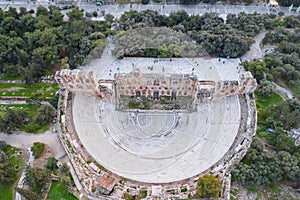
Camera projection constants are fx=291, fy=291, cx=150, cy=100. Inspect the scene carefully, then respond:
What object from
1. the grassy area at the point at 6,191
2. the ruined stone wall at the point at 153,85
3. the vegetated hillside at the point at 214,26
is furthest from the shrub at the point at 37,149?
the vegetated hillside at the point at 214,26

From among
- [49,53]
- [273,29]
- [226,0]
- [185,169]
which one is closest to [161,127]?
[185,169]

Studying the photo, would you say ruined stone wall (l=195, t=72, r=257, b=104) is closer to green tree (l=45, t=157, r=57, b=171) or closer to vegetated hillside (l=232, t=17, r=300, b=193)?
vegetated hillside (l=232, t=17, r=300, b=193)

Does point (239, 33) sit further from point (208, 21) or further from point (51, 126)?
point (51, 126)

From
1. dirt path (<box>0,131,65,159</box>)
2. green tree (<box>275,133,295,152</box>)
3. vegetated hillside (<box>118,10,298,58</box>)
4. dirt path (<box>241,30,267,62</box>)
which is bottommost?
dirt path (<box>0,131,65,159</box>)

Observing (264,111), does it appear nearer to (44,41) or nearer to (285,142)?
(285,142)

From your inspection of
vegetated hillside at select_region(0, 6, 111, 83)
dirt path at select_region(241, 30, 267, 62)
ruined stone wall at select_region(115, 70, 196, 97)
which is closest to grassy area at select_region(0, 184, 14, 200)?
vegetated hillside at select_region(0, 6, 111, 83)

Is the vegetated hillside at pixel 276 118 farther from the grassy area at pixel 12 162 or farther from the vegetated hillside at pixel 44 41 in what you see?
the vegetated hillside at pixel 44 41
